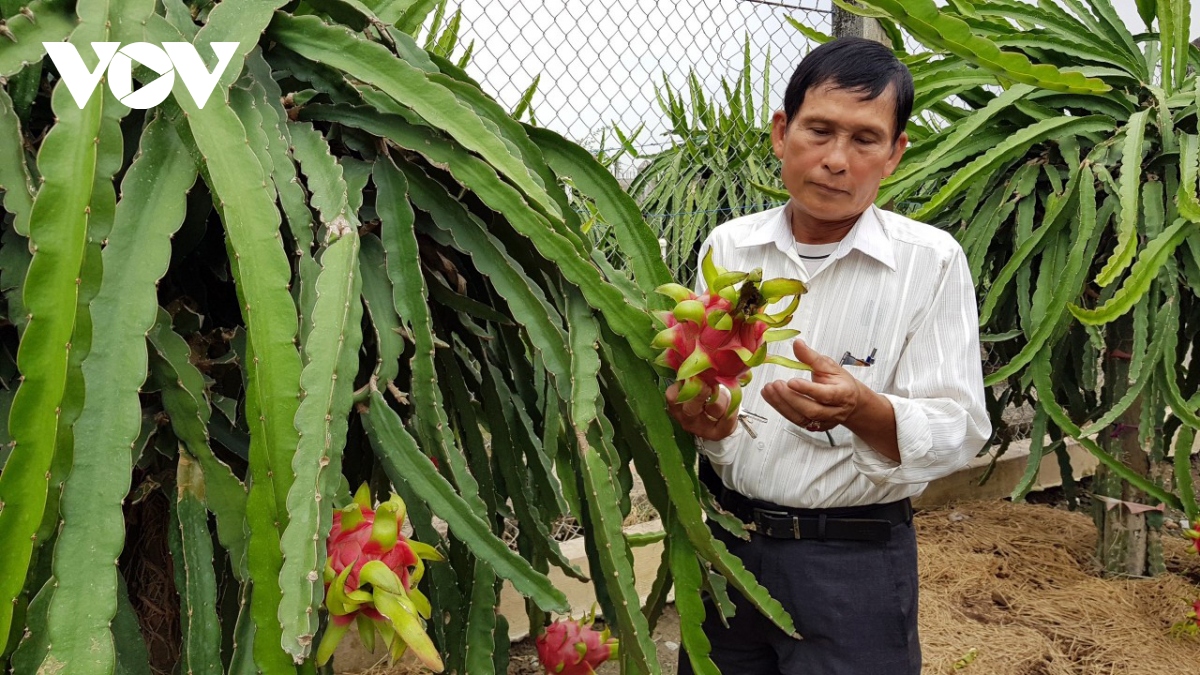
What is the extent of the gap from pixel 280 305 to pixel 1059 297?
1.66 metres

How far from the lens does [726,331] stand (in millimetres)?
736

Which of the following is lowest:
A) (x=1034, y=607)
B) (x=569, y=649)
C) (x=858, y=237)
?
(x=1034, y=607)

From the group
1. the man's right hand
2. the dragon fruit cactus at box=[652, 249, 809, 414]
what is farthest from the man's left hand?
the dragon fruit cactus at box=[652, 249, 809, 414]

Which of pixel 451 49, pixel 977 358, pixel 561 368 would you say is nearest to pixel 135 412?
pixel 561 368

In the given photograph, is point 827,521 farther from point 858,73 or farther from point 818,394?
point 858,73

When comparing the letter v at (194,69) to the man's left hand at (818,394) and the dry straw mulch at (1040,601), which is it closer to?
the man's left hand at (818,394)

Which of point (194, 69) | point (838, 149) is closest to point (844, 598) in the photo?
point (838, 149)

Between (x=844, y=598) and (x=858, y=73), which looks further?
(x=844, y=598)

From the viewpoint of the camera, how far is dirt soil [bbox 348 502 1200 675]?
2.12 meters

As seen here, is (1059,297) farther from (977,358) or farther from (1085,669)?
(1085,669)

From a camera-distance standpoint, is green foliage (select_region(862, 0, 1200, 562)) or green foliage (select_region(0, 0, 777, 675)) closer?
green foliage (select_region(0, 0, 777, 675))

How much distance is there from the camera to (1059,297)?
5.89 feet

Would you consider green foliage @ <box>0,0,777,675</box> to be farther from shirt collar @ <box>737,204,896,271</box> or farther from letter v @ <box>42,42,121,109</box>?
shirt collar @ <box>737,204,896,271</box>

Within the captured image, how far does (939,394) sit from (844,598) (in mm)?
309
